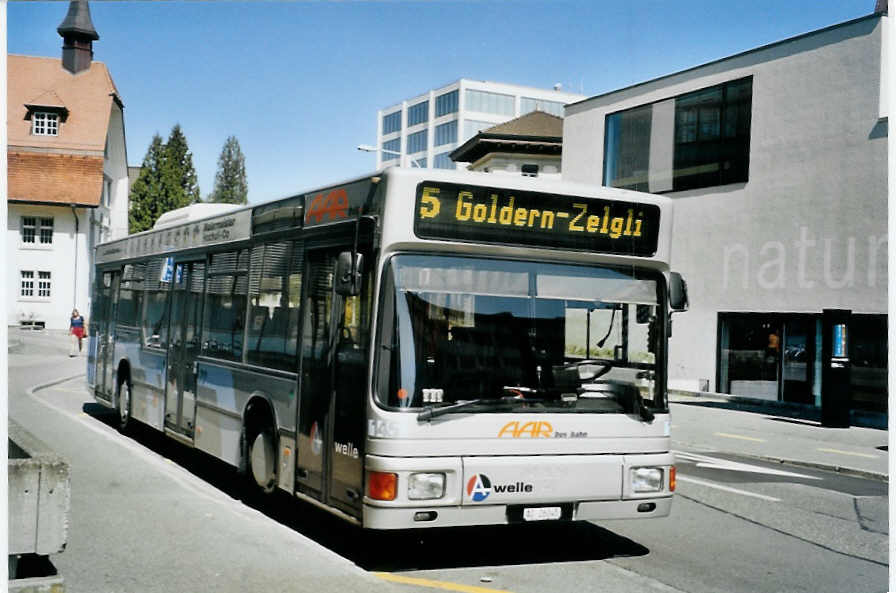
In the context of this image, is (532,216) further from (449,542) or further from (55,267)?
(55,267)

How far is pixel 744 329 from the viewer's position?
25.1 metres

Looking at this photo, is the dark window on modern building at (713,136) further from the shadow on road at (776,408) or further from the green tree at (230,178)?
the green tree at (230,178)

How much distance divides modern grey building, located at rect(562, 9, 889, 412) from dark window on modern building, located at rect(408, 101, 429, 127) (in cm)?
2167

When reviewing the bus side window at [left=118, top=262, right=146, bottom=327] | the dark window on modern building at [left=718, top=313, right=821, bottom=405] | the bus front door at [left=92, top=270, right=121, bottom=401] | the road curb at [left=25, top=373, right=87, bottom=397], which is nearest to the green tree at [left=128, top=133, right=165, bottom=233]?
the road curb at [left=25, top=373, right=87, bottom=397]

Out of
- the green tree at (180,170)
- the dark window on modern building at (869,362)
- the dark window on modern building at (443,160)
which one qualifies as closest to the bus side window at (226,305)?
the dark window on modern building at (869,362)

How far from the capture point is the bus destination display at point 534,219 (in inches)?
281

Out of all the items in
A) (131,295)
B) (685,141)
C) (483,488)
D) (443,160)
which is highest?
(443,160)

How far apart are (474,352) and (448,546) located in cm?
191

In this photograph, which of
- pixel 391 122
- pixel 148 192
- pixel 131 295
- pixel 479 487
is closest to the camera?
pixel 479 487

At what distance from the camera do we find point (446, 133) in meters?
57.5

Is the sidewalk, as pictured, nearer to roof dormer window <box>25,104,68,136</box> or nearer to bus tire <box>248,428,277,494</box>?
bus tire <box>248,428,277,494</box>

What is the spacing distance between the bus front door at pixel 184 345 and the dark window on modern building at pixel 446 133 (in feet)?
147

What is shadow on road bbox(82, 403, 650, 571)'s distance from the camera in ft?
24.9

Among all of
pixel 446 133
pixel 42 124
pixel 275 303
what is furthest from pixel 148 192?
pixel 275 303
